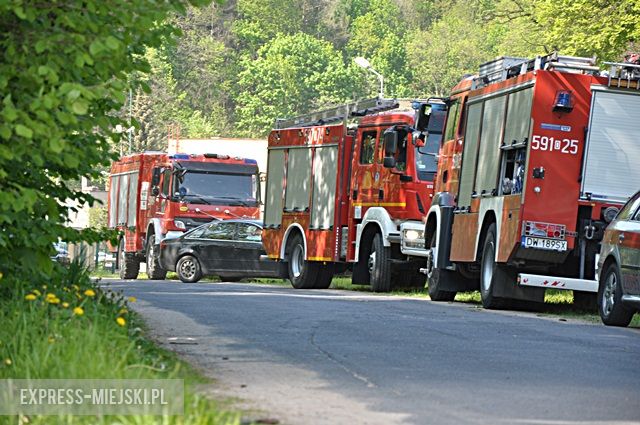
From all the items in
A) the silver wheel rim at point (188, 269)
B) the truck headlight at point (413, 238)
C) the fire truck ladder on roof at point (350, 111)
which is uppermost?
the fire truck ladder on roof at point (350, 111)

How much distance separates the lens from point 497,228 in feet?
72.2

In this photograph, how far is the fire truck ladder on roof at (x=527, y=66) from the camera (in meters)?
21.2

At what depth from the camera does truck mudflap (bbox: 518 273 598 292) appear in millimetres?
21062

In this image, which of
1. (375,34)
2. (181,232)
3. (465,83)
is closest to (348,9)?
(375,34)

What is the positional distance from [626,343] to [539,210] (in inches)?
197

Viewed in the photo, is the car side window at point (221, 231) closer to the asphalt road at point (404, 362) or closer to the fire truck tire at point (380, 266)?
the fire truck tire at point (380, 266)

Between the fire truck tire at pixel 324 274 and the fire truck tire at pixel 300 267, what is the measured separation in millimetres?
74

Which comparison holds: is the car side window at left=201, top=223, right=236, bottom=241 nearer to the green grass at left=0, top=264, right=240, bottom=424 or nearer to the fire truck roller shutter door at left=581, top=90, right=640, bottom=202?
the fire truck roller shutter door at left=581, top=90, right=640, bottom=202

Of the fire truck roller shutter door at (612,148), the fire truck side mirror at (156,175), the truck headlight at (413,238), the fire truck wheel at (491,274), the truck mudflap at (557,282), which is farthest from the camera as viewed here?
the fire truck side mirror at (156,175)

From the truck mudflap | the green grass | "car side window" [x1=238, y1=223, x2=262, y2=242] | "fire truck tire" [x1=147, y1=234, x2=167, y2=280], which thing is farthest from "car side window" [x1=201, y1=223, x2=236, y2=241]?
the green grass

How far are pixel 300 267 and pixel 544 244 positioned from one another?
35.7 ft

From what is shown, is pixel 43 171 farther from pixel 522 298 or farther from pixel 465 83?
pixel 465 83

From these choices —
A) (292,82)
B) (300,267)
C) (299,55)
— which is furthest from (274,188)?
(299,55)

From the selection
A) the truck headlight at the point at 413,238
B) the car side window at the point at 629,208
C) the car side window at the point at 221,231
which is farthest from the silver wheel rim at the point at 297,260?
the car side window at the point at 629,208
